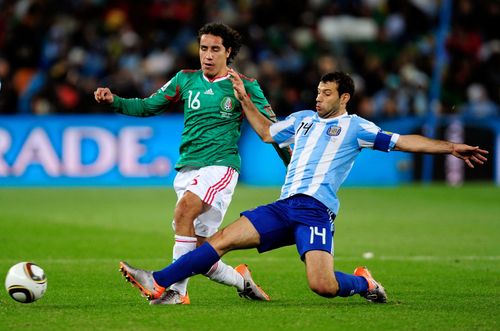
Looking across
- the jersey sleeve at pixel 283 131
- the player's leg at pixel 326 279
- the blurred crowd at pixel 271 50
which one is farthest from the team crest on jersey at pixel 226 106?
the blurred crowd at pixel 271 50

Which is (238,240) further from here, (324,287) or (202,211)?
(324,287)

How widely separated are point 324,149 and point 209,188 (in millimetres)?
925

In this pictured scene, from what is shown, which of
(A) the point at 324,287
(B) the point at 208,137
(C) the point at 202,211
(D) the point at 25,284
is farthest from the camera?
(B) the point at 208,137

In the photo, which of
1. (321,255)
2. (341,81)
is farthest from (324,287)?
(341,81)

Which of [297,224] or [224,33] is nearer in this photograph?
[297,224]

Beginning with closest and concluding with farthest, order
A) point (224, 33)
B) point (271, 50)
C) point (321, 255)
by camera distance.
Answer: point (321, 255) → point (224, 33) → point (271, 50)

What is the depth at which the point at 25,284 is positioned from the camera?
7.26 metres

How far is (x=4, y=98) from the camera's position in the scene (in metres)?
20.4

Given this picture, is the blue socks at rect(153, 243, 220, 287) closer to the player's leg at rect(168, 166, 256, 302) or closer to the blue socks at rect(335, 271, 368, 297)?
the player's leg at rect(168, 166, 256, 302)

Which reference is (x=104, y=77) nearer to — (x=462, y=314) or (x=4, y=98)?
(x=4, y=98)

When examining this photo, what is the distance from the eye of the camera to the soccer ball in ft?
23.8

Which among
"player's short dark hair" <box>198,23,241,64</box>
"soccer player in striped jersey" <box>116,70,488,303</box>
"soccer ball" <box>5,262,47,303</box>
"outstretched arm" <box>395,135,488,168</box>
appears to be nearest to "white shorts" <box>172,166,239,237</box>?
"soccer player in striped jersey" <box>116,70,488,303</box>

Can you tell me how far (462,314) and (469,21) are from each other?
1910cm

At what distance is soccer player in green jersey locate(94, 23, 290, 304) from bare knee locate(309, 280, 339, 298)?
29.7 inches
